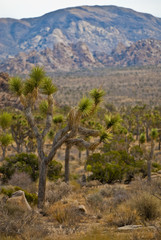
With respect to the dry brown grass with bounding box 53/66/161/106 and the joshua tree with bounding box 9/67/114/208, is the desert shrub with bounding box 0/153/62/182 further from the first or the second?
the dry brown grass with bounding box 53/66/161/106

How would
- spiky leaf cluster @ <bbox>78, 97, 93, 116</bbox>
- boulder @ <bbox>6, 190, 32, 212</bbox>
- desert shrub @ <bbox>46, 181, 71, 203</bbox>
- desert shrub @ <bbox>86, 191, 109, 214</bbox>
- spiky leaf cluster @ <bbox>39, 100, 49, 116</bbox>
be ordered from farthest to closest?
spiky leaf cluster @ <bbox>39, 100, 49, 116</bbox> → desert shrub @ <bbox>46, 181, 71, 203</bbox> → spiky leaf cluster @ <bbox>78, 97, 93, 116</bbox> → desert shrub @ <bbox>86, 191, 109, 214</bbox> → boulder @ <bbox>6, 190, 32, 212</bbox>

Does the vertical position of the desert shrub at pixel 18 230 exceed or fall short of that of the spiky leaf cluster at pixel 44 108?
it falls short

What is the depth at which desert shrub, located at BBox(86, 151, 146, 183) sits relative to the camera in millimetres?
15498

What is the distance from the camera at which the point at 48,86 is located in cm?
902

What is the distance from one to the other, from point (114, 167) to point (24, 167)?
553 cm

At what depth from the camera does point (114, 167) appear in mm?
15641

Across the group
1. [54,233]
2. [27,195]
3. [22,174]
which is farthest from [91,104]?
[22,174]

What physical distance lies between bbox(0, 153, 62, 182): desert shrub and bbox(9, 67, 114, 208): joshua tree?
21.7 ft

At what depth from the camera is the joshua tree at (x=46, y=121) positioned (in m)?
8.41

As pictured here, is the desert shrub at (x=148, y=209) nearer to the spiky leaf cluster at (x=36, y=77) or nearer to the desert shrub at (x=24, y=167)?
the spiky leaf cluster at (x=36, y=77)

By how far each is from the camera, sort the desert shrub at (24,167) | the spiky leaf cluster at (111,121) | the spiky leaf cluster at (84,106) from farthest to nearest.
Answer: the desert shrub at (24,167)
the spiky leaf cluster at (111,121)
the spiky leaf cluster at (84,106)

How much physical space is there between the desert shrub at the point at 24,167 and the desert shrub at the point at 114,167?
2.41 m

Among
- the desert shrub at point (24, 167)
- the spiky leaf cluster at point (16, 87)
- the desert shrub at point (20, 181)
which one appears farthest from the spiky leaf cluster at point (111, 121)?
the desert shrub at point (24, 167)

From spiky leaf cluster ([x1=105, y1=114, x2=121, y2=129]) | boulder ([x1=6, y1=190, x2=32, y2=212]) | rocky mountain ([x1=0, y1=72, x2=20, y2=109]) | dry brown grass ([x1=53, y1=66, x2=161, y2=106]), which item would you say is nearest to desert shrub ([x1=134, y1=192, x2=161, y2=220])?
spiky leaf cluster ([x1=105, y1=114, x2=121, y2=129])
